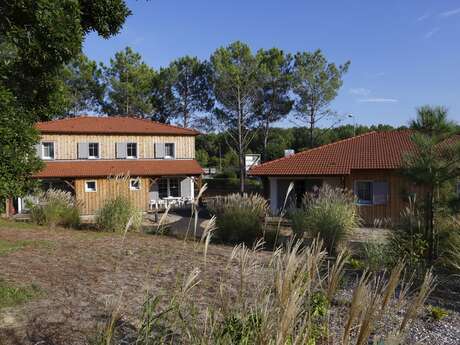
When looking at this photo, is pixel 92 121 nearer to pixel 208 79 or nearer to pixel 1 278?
pixel 208 79

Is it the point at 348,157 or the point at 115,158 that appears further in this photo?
the point at 115,158

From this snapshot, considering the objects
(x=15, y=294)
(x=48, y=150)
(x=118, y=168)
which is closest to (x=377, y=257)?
(x=15, y=294)

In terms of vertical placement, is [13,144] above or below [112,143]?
below

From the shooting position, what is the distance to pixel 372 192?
69.2ft

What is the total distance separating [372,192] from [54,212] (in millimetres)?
14244

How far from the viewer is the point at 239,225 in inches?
467

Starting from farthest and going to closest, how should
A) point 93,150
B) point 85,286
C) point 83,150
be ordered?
point 93,150 → point 83,150 → point 85,286

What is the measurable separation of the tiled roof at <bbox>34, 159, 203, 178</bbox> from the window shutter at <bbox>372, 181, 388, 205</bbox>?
11875 mm

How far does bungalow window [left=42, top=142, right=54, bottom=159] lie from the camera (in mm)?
27141

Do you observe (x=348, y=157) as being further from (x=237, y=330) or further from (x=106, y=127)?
(x=237, y=330)

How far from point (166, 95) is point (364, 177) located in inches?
1167

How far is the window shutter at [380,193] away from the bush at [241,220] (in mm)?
10333

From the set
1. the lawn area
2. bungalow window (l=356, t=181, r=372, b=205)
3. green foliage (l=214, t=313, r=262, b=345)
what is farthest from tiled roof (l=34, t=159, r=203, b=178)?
green foliage (l=214, t=313, r=262, b=345)

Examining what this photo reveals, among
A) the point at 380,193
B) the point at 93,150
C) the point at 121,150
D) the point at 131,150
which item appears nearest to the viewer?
the point at 380,193
